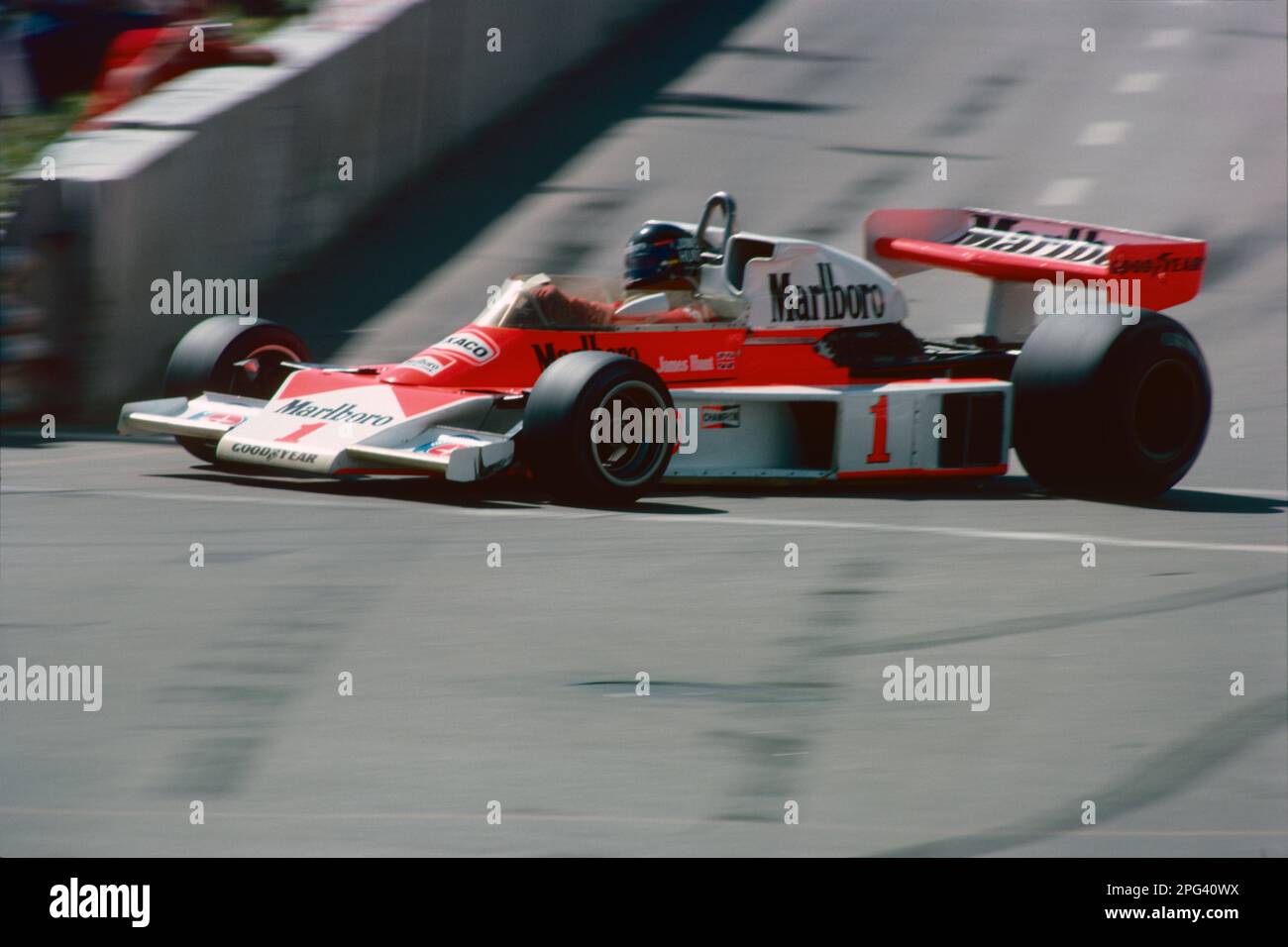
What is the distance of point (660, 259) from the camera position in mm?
10859

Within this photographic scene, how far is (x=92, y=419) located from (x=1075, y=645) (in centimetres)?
806

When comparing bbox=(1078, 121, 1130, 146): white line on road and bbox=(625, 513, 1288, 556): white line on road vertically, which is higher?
bbox=(1078, 121, 1130, 146): white line on road

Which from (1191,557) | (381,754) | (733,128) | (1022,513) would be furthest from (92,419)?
(733,128)

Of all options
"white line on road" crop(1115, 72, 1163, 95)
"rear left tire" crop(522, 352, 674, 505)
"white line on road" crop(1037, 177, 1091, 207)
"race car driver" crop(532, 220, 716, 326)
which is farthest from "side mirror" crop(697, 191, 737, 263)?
"white line on road" crop(1115, 72, 1163, 95)

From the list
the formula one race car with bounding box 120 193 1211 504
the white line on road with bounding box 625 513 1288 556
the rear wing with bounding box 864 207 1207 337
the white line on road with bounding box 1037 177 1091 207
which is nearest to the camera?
the white line on road with bounding box 625 513 1288 556

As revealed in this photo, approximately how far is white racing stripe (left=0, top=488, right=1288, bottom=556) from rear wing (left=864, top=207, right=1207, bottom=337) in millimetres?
2597

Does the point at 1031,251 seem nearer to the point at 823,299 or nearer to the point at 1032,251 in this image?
the point at 1032,251

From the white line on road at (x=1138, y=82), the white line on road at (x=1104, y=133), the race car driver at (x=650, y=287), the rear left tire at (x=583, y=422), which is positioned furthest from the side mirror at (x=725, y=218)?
the white line on road at (x=1138, y=82)

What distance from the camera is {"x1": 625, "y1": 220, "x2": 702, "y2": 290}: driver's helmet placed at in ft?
35.6

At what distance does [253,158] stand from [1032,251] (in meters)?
6.31

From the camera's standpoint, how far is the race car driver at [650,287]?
34.4 ft

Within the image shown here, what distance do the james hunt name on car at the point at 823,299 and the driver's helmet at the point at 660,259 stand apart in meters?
0.49

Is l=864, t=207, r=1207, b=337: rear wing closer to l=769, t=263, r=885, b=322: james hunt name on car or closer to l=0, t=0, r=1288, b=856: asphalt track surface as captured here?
l=769, t=263, r=885, b=322: james hunt name on car

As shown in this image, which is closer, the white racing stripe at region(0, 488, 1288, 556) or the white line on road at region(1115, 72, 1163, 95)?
the white racing stripe at region(0, 488, 1288, 556)
